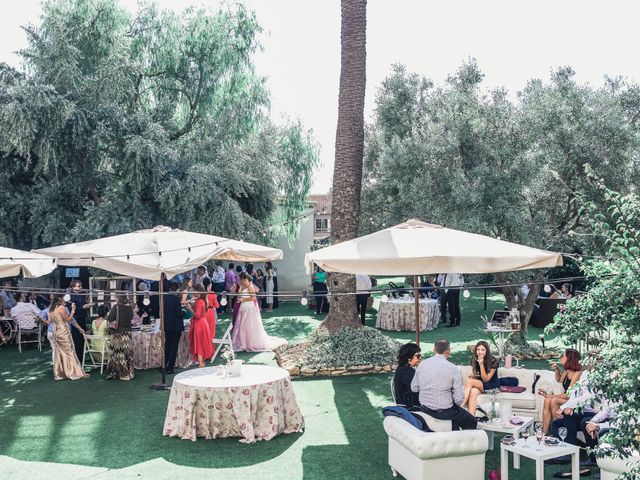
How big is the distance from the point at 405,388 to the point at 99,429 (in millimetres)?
4206

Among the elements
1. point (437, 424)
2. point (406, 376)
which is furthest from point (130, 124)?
point (437, 424)

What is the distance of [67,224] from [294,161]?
853cm

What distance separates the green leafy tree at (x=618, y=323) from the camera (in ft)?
13.5


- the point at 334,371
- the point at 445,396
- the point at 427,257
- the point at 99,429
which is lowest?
the point at 99,429

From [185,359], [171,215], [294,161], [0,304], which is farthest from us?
[294,161]

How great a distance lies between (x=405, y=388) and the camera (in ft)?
26.7

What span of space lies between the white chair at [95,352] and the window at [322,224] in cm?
5590

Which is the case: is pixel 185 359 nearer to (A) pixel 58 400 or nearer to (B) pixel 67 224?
(A) pixel 58 400

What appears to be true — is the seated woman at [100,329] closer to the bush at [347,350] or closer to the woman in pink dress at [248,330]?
the woman in pink dress at [248,330]

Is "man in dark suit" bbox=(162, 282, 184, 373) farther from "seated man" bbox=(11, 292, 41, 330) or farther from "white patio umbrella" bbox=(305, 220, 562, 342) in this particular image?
"white patio umbrella" bbox=(305, 220, 562, 342)

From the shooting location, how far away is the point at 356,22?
14.2m

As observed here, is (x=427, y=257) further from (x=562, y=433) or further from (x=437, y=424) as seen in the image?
(x=562, y=433)

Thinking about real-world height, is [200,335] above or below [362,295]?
below

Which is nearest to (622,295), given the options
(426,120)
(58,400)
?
(58,400)
